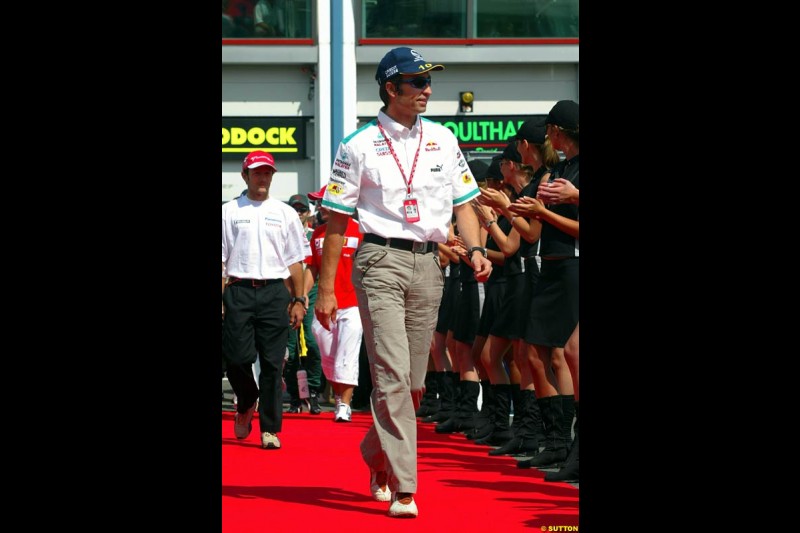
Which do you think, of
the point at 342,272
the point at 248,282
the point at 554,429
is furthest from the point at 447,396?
the point at 554,429

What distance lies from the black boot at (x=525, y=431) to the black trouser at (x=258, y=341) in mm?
1985

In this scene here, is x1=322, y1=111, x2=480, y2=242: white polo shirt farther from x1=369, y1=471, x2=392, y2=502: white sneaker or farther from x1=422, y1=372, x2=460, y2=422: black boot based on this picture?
x1=422, y1=372, x2=460, y2=422: black boot

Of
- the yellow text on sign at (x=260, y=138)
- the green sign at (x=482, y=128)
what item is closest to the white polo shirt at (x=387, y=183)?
the green sign at (x=482, y=128)

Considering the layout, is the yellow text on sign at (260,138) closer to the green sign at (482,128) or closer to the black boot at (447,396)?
the green sign at (482,128)

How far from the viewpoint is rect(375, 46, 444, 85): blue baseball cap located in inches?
324

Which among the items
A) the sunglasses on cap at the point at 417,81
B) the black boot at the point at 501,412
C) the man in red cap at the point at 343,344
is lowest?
the black boot at the point at 501,412

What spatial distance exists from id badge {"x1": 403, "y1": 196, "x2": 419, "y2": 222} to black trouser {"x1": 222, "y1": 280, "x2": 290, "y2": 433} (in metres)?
4.13

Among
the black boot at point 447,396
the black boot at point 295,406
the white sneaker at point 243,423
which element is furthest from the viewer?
the black boot at point 295,406

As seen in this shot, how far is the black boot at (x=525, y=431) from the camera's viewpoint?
11.0 m

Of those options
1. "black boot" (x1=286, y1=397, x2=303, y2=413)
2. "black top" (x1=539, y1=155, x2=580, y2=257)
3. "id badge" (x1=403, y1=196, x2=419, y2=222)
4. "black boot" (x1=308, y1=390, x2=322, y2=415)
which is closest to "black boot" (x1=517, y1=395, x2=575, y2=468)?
"black top" (x1=539, y1=155, x2=580, y2=257)
